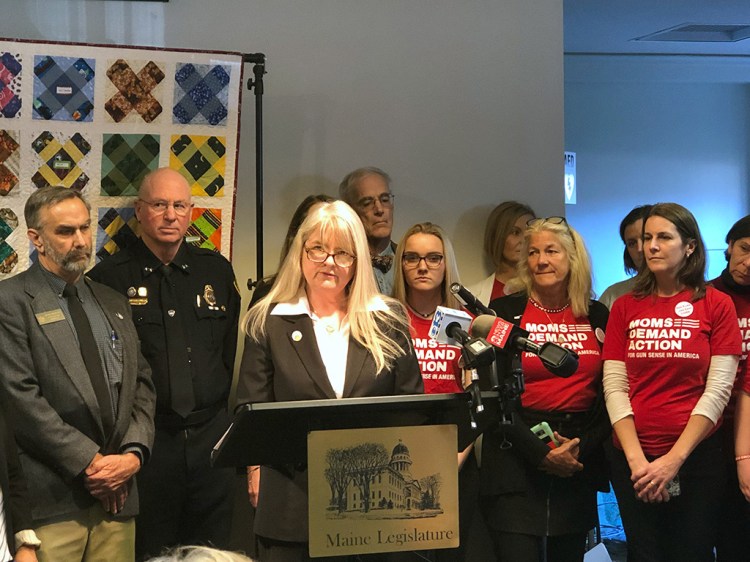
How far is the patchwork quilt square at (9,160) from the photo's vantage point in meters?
3.73

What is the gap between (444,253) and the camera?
355 cm

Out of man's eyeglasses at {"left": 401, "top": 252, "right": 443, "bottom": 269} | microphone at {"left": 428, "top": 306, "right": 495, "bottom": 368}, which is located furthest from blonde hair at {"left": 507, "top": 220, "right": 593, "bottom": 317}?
microphone at {"left": 428, "top": 306, "right": 495, "bottom": 368}

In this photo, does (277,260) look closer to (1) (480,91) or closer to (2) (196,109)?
(2) (196,109)

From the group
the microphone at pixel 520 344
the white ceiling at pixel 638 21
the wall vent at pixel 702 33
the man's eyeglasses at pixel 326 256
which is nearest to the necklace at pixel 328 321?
the man's eyeglasses at pixel 326 256

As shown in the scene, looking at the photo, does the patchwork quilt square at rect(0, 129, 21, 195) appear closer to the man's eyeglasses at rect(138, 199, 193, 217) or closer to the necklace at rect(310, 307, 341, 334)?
the man's eyeglasses at rect(138, 199, 193, 217)

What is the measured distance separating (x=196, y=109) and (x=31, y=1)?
2.80 feet

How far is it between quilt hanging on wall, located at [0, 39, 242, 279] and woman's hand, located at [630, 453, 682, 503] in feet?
6.24

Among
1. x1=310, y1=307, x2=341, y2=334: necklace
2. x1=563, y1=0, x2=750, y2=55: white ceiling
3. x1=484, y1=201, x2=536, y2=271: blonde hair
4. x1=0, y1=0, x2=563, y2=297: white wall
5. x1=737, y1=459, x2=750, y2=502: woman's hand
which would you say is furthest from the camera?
x1=563, y1=0, x2=750, y2=55: white ceiling

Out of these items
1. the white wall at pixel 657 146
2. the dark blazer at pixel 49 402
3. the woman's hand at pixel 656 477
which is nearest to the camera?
the dark blazer at pixel 49 402

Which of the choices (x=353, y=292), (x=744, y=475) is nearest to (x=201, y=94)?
(x=353, y=292)

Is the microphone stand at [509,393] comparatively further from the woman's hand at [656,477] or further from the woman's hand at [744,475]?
the woman's hand at [744,475]

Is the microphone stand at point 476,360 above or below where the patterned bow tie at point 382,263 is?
below

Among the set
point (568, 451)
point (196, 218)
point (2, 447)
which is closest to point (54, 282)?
point (2, 447)

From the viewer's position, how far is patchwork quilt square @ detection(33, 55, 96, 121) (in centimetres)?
374
